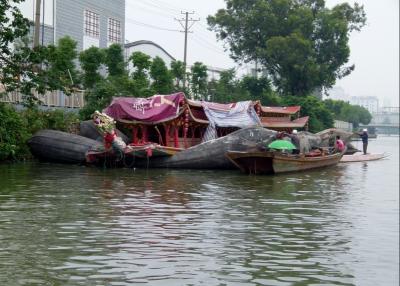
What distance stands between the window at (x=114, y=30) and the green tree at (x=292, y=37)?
613 inches

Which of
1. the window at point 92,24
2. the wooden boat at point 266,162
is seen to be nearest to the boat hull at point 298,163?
the wooden boat at point 266,162

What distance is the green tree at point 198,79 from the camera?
139 ft

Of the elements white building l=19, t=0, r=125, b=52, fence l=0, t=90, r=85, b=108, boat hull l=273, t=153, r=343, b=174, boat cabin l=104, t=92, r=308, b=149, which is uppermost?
white building l=19, t=0, r=125, b=52

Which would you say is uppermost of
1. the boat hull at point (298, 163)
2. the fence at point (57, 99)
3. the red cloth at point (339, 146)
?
the fence at point (57, 99)

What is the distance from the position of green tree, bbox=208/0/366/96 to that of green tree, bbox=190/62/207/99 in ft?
35.2

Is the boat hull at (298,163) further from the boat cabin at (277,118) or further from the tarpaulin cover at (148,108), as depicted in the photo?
the boat cabin at (277,118)

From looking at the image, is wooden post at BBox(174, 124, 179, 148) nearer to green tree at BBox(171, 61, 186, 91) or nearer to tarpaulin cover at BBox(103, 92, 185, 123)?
tarpaulin cover at BBox(103, 92, 185, 123)

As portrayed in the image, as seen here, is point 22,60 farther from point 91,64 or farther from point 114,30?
point 114,30

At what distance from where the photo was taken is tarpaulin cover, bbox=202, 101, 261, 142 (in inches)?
1057

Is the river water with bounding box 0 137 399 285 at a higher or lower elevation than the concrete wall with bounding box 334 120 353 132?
lower

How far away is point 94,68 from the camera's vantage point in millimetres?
→ 32625

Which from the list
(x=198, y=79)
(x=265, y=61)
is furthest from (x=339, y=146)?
(x=265, y=61)

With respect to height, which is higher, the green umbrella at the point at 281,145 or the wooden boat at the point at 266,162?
the green umbrella at the point at 281,145

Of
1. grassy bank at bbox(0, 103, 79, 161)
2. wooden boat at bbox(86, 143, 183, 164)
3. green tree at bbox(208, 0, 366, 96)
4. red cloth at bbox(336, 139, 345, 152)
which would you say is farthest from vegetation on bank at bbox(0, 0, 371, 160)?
red cloth at bbox(336, 139, 345, 152)
